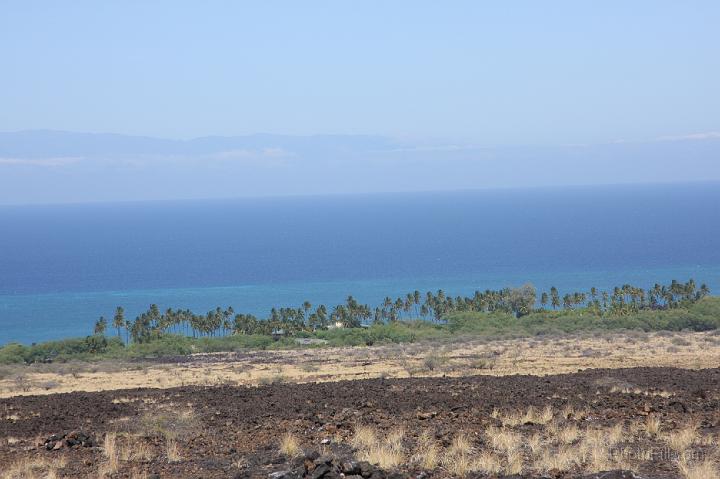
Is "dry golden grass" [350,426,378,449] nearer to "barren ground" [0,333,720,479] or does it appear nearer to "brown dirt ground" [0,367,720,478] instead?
"barren ground" [0,333,720,479]

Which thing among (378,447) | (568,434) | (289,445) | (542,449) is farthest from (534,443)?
(289,445)

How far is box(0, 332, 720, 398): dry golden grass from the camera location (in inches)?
1238

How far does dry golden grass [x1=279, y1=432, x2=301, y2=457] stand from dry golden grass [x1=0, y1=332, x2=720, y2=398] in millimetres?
8086

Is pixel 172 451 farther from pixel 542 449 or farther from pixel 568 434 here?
pixel 568 434

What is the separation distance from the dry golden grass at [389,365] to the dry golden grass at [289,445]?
8086 millimetres

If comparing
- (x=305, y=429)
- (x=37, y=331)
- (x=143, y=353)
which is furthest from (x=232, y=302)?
(x=305, y=429)

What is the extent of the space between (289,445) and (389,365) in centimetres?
2124

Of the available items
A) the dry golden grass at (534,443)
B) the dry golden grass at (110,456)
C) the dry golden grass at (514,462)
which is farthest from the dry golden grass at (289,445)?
the dry golden grass at (534,443)

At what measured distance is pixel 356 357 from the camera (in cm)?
4459

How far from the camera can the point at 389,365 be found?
36.1 m

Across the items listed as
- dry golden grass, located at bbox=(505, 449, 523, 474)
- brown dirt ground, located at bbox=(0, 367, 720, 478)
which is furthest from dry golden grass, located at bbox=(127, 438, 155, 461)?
dry golden grass, located at bbox=(505, 449, 523, 474)

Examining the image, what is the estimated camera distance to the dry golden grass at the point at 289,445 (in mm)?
14641

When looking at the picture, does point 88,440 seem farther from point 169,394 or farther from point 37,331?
point 37,331

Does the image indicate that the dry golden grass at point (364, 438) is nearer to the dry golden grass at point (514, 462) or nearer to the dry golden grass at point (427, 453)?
the dry golden grass at point (427, 453)
